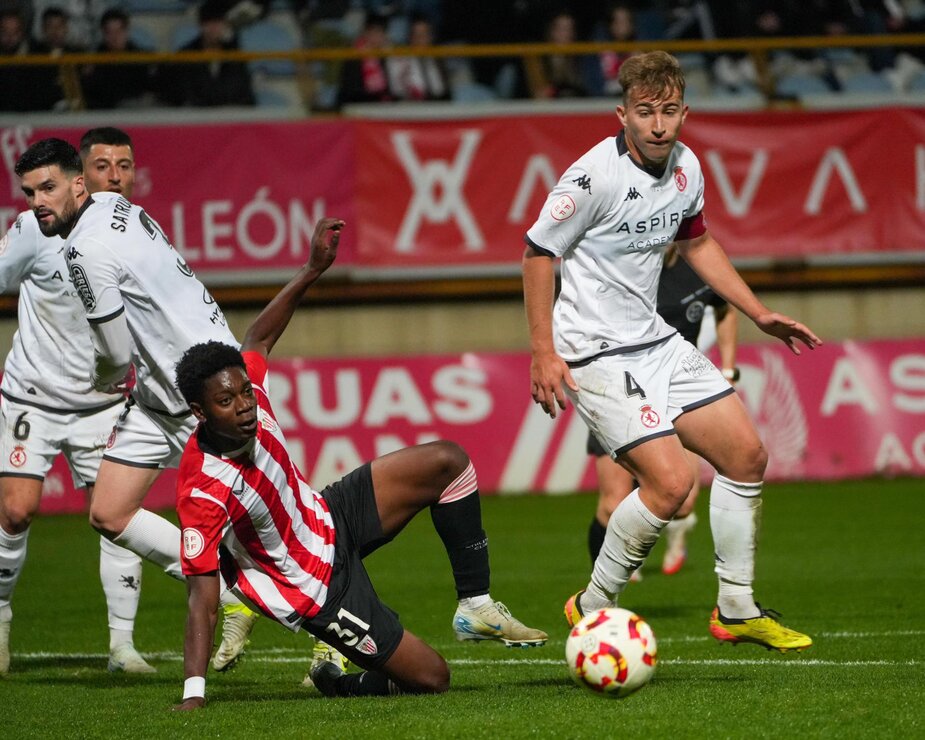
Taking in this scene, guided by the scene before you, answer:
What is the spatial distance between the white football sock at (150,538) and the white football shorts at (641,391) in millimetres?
1929

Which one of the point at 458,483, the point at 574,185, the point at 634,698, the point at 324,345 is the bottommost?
the point at 324,345

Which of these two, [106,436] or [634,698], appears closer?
[634,698]

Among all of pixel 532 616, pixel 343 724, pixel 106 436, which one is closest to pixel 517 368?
pixel 532 616

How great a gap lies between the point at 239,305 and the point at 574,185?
9.68 meters

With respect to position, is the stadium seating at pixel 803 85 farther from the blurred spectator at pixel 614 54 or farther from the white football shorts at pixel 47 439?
the white football shorts at pixel 47 439

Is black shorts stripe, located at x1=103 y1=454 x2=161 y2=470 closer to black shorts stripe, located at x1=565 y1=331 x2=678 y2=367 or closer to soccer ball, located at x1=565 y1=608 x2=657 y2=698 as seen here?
black shorts stripe, located at x1=565 y1=331 x2=678 y2=367

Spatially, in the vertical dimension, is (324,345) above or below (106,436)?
below

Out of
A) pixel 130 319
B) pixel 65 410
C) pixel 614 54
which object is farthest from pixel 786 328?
pixel 614 54

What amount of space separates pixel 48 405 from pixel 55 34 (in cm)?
847

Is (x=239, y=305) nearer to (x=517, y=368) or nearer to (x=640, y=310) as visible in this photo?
(x=517, y=368)

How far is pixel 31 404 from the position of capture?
7.66 metres

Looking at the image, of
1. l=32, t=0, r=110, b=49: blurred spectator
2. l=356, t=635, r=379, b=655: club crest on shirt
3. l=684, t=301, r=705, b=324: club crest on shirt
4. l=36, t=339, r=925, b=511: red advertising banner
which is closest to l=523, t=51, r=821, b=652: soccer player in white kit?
l=356, t=635, r=379, b=655: club crest on shirt

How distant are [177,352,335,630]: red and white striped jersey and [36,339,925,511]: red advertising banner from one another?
8.34 meters

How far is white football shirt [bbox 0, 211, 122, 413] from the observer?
755 cm
